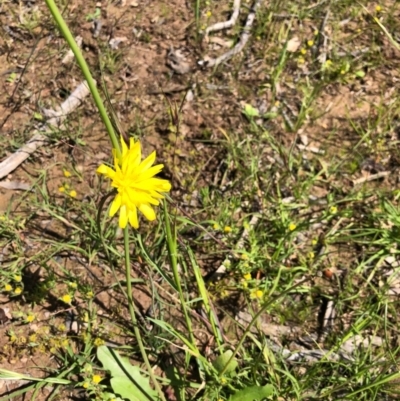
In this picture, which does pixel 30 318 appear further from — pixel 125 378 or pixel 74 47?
pixel 74 47

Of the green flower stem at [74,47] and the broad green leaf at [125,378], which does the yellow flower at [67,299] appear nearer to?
the broad green leaf at [125,378]

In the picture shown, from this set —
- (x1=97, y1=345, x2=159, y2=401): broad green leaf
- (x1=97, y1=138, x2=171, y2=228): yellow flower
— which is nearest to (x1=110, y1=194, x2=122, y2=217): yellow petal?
(x1=97, y1=138, x2=171, y2=228): yellow flower

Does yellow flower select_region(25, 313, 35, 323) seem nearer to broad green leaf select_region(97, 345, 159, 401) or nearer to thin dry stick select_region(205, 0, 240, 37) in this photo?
broad green leaf select_region(97, 345, 159, 401)

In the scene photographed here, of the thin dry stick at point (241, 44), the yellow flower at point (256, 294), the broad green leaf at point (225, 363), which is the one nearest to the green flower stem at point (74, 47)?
the broad green leaf at point (225, 363)

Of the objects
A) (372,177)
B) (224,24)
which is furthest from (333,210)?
(224,24)

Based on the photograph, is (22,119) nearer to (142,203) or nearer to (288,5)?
(142,203)

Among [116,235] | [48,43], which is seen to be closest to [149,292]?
[116,235]
